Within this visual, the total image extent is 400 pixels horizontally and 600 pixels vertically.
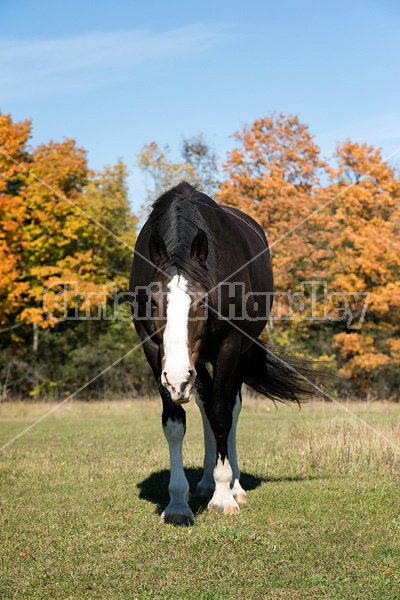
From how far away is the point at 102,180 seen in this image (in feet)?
81.6

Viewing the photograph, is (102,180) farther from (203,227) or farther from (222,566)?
(222,566)

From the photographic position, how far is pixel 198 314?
4.51m

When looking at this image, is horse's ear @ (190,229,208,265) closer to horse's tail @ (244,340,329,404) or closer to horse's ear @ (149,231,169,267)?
horse's ear @ (149,231,169,267)

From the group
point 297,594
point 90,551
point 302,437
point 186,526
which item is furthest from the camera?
point 302,437

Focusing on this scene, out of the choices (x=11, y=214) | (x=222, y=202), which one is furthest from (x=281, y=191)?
(x=11, y=214)

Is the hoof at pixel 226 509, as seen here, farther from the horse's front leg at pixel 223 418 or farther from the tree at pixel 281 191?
the tree at pixel 281 191

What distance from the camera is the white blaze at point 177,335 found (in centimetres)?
415

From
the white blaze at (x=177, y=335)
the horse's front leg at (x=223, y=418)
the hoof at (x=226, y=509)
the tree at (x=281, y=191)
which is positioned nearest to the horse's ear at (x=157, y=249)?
the white blaze at (x=177, y=335)

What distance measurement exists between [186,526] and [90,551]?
0.93m

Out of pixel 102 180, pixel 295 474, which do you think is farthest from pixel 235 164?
pixel 295 474

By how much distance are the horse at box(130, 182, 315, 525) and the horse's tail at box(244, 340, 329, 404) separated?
2.15 feet

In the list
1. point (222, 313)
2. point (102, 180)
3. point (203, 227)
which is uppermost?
point (102, 180)

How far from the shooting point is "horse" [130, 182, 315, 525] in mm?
4371

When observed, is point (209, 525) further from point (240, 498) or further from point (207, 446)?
point (207, 446)
